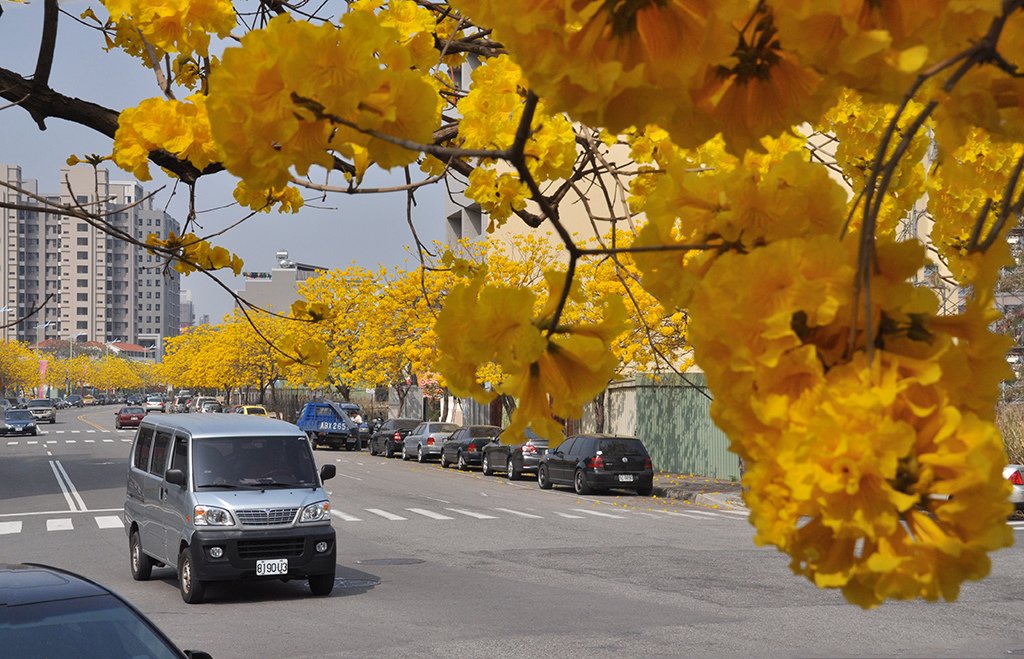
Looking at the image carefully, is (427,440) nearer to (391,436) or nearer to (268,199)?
(391,436)

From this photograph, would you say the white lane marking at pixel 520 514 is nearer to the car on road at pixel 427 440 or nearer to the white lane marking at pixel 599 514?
the white lane marking at pixel 599 514

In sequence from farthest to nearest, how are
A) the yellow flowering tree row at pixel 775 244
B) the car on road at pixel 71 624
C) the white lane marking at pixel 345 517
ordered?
the white lane marking at pixel 345 517, the car on road at pixel 71 624, the yellow flowering tree row at pixel 775 244

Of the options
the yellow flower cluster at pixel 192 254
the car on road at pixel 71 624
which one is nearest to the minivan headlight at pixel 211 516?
the car on road at pixel 71 624

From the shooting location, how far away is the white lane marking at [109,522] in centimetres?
1967

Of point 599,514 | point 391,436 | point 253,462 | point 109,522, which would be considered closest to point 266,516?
point 253,462

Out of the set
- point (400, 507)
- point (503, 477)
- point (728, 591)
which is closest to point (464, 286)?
point (728, 591)

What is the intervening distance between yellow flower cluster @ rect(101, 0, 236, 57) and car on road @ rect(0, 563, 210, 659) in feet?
12.2

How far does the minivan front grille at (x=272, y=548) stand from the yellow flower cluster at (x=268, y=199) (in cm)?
918

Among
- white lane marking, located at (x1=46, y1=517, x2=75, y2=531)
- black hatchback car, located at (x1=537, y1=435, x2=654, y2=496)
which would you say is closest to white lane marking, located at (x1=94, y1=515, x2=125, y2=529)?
white lane marking, located at (x1=46, y1=517, x2=75, y2=531)

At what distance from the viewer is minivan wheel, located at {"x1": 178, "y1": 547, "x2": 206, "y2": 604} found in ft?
40.9

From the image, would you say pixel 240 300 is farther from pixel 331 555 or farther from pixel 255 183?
pixel 331 555

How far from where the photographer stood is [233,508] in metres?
12.9

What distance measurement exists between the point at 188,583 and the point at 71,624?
6.64 meters

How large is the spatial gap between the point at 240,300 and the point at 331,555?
868 cm
